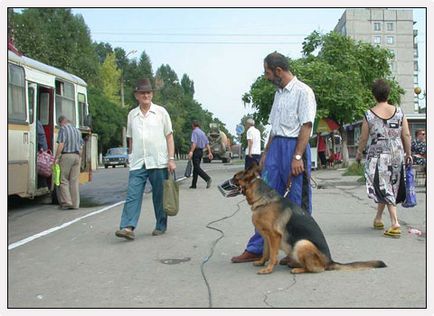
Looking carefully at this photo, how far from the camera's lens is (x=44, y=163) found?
11133mm

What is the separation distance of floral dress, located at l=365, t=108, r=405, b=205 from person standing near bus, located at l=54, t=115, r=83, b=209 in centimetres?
599

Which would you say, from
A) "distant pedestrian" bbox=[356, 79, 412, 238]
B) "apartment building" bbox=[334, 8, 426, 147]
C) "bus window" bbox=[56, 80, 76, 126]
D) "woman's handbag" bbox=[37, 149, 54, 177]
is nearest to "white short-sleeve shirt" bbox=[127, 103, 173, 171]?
"distant pedestrian" bbox=[356, 79, 412, 238]

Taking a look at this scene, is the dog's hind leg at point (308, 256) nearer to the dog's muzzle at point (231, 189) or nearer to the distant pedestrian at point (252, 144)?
the dog's muzzle at point (231, 189)

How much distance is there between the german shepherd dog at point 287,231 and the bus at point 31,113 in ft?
18.4

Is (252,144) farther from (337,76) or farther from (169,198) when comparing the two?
(337,76)

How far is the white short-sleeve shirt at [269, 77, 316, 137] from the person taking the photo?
5520 millimetres

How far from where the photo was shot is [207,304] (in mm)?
4391

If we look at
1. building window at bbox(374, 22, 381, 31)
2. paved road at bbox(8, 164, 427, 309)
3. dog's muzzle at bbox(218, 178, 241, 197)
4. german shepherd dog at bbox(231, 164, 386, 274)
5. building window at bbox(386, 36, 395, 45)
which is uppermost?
building window at bbox(374, 22, 381, 31)

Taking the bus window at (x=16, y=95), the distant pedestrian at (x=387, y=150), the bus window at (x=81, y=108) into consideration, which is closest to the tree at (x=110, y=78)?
the bus window at (x=81, y=108)

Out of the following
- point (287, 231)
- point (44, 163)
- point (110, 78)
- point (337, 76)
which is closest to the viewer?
point (287, 231)

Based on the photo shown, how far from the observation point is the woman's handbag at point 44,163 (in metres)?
11.1

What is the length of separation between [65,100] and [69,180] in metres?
2.72

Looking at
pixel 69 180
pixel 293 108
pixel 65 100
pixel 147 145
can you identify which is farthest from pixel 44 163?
pixel 293 108

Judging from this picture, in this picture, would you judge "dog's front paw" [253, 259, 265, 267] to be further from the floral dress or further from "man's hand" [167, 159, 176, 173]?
the floral dress
